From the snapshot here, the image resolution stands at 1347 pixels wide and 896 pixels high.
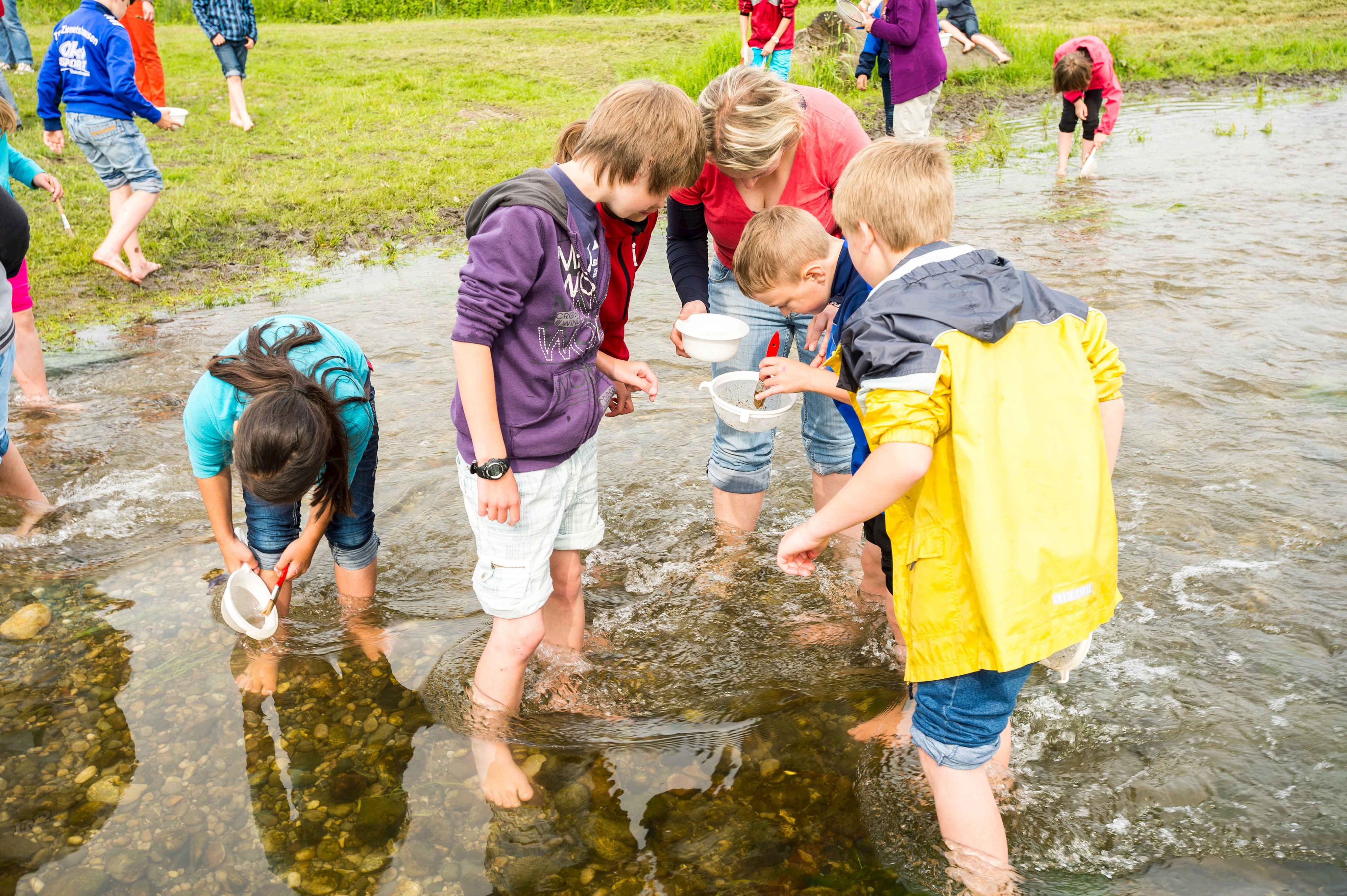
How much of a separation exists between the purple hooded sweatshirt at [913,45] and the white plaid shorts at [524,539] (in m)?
6.07

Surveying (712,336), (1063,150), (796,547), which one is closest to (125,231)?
(712,336)

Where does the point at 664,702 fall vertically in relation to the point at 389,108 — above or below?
below

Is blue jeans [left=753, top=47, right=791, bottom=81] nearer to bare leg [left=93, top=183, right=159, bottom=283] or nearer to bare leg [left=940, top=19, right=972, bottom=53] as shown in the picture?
bare leg [left=940, top=19, right=972, bottom=53]

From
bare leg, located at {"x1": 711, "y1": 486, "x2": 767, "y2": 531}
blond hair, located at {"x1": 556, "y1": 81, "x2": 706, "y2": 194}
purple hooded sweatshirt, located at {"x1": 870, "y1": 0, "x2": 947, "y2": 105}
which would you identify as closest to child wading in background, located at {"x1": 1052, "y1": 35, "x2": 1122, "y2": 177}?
purple hooded sweatshirt, located at {"x1": 870, "y1": 0, "x2": 947, "y2": 105}

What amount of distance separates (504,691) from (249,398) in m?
1.06

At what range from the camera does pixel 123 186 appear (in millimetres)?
6309

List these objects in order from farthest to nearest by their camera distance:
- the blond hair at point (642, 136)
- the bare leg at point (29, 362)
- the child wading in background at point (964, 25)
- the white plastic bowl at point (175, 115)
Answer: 1. the child wading in background at point (964, 25)
2. the white plastic bowl at point (175, 115)
3. the bare leg at point (29, 362)
4. the blond hair at point (642, 136)

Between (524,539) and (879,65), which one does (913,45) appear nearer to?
(879,65)

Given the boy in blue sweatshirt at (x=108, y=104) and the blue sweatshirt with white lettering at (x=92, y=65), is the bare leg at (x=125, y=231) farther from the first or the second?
the blue sweatshirt with white lettering at (x=92, y=65)

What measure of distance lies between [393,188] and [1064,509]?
24.2ft

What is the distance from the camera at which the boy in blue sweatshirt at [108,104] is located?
5.93m

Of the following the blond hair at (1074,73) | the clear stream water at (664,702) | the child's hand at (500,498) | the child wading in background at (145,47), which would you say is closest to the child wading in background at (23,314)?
the clear stream water at (664,702)

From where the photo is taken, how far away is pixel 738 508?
11.5ft

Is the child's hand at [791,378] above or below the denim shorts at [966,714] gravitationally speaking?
above
